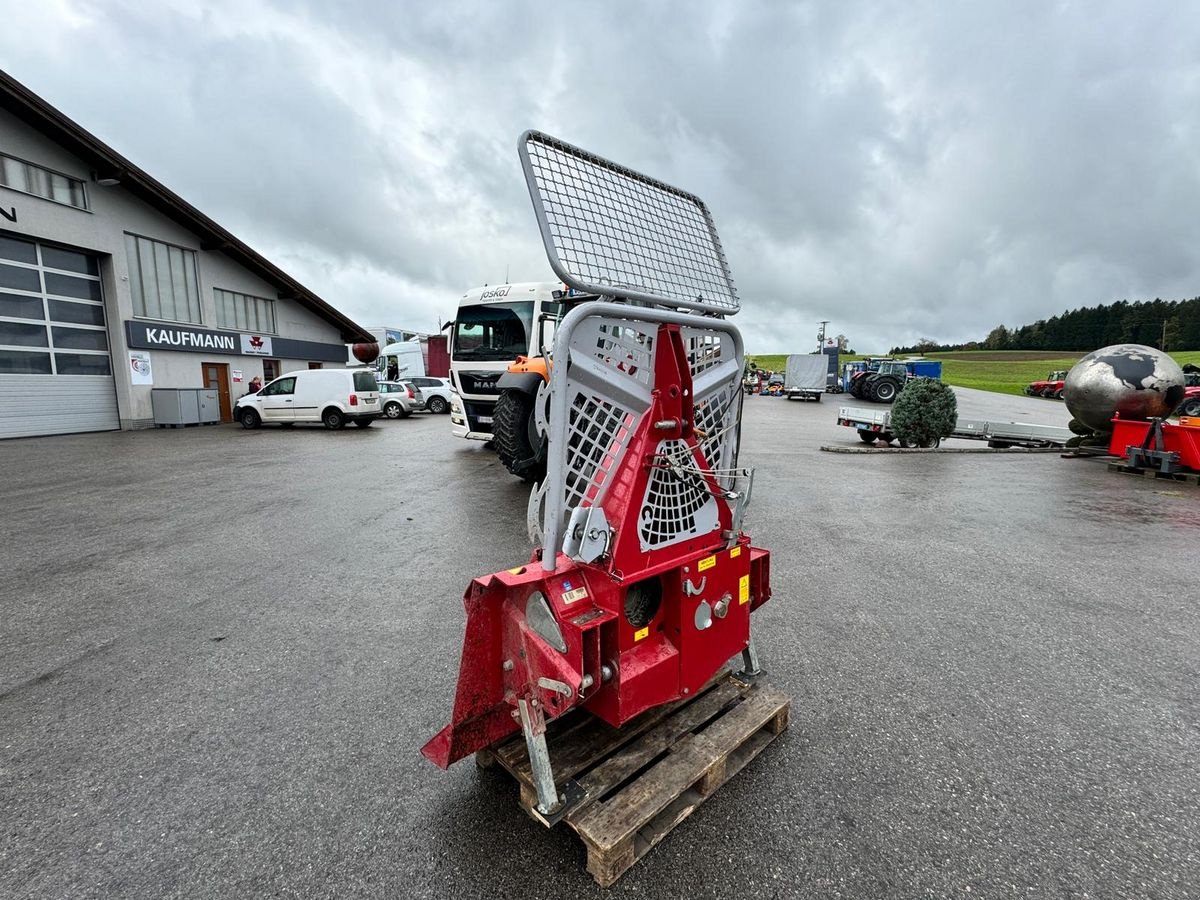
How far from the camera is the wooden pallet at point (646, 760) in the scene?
1.68m

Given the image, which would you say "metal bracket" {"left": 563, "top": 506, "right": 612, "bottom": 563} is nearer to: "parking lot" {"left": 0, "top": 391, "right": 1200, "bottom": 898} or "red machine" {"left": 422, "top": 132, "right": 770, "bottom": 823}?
"red machine" {"left": 422, "top": 132, "right": 770, "bottom": 823}

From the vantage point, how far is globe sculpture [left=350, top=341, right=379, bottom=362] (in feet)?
90.9

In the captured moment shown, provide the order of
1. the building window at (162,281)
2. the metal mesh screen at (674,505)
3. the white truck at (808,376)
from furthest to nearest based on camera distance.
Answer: the white truck at (808,376) < the building window at (162,281) < the metal mesh screen at (674,505)

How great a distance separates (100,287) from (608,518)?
67.8 ft

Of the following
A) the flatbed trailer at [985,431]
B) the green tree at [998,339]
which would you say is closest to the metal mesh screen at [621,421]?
the flatbed trailer at [985,431]

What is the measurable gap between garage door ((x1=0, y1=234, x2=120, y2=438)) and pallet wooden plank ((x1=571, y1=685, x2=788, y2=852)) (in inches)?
749

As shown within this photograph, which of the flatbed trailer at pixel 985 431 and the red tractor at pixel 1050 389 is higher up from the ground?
the red tractor at pixel 1050 389

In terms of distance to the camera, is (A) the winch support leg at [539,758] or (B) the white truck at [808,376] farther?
(B) the white truck at [808,376]

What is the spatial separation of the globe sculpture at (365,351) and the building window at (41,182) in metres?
12.5

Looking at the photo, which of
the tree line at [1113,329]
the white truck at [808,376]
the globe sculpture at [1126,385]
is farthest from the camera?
the tree line at [1113,329]

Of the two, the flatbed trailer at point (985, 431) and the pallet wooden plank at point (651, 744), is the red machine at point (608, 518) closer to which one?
the pallet wooden plank at point (651, 744)

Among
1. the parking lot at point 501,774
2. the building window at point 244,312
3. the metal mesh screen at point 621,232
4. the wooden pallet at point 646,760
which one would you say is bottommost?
the parking lot at point 501,774

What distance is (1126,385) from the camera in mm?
9188

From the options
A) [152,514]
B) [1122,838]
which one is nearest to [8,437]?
[152,514]
